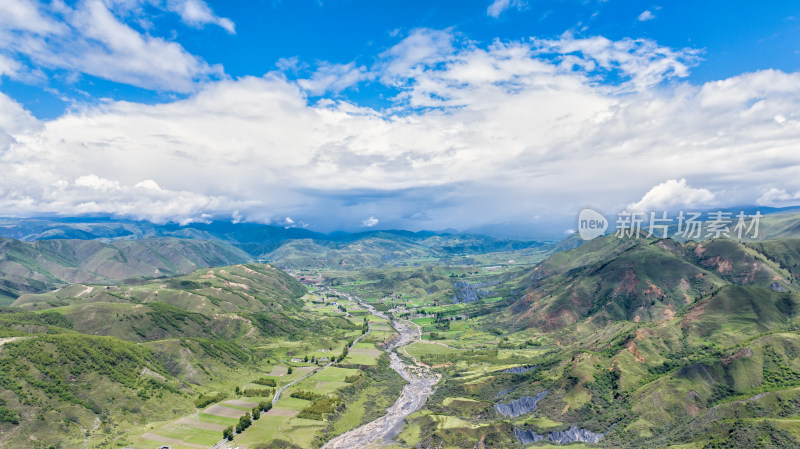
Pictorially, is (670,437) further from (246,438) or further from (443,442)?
(246,438)

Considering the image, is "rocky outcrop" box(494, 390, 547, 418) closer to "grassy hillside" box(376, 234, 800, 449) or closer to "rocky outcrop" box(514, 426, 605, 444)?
"grassy hillside" box(376, 234, 800, 449)

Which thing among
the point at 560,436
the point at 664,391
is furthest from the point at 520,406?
the point at 664,391

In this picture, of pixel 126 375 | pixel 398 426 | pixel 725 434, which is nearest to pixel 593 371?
pixel 725 434

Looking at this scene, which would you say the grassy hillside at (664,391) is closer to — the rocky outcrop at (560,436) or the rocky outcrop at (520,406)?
the rocky outcrop at (560,436)

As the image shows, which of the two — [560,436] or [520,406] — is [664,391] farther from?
[520,406]

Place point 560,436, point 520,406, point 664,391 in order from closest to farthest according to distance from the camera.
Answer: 1. point 664,391
2. point 560,436
3. point 520,406

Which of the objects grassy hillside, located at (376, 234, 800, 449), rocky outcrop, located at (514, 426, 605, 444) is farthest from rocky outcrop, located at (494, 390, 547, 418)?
rocky outcrop, located at (514, 426, 605, 444)
